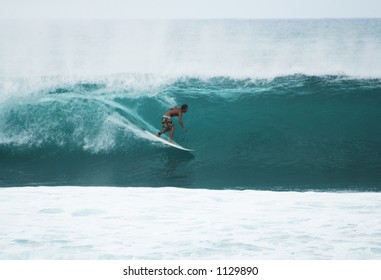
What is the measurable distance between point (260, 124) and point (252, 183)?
1352 millimetres

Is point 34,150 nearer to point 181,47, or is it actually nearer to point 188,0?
point 181,47

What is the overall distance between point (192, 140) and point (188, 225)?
6.21ft

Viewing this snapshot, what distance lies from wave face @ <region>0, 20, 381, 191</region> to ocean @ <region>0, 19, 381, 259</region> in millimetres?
19

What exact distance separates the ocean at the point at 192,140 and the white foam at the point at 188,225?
13 mm

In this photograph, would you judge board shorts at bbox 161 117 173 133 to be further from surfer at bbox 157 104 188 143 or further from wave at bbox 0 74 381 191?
wave at bbox 0 74 381 191

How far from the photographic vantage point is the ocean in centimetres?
298

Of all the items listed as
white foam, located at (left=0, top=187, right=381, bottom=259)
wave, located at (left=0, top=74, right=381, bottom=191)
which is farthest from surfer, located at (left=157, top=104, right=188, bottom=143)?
white foam, located at (left=0, top=187, right=381, bottom=259)

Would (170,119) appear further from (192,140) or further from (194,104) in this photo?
(194,104)

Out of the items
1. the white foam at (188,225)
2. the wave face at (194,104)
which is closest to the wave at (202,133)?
the wave face at (194,104)

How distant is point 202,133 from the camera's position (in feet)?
16.8

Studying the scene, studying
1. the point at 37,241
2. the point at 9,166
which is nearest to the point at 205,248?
the point at 37,241

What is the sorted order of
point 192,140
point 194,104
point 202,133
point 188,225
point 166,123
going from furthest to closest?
point 194,104
point 202,133
point 192,140
point 166,123
point 188,225

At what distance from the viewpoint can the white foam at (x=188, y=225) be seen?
2777 mm

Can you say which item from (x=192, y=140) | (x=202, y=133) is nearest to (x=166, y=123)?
(x=192, y=140)
